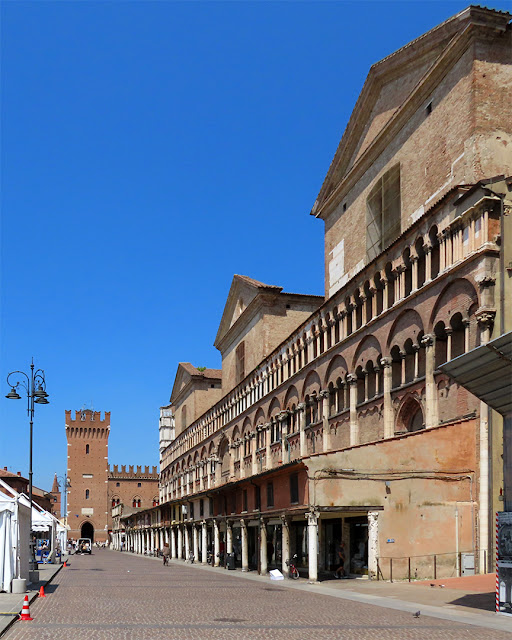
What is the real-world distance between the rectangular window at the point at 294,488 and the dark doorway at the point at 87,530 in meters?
96.9

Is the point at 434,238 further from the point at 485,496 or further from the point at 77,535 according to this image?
the point at 77,535

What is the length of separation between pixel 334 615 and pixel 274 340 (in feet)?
126

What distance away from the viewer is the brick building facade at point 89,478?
120 meters

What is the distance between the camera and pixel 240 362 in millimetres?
62906

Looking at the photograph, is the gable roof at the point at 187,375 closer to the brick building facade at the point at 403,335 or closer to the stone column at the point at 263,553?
the brick building facade at the point at 403,335

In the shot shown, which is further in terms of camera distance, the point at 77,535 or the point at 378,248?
the point at 77,535

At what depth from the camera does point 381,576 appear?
26141 millimetres

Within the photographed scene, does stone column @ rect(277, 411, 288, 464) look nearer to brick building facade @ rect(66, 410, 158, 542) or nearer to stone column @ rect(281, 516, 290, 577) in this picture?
stone column @ rect(281, 516, 290, 577)

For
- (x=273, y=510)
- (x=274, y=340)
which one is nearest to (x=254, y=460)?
(x=274, y=340)

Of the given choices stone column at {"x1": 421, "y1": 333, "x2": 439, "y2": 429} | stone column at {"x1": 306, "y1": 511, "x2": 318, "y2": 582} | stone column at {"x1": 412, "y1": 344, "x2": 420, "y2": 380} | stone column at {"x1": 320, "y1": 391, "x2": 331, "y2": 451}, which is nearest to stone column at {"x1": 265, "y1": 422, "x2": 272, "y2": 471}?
stone column at {"x1": 320, "y1": 391, "x2": 331, "y2": 451}

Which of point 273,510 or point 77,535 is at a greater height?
point 273,510

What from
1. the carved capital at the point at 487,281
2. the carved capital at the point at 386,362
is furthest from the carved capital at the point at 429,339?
the carved capital at the point at 487,281

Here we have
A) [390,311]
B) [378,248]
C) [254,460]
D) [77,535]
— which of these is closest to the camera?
[390,311]

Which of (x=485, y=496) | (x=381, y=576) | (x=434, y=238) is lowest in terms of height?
(x=381, y=576)
